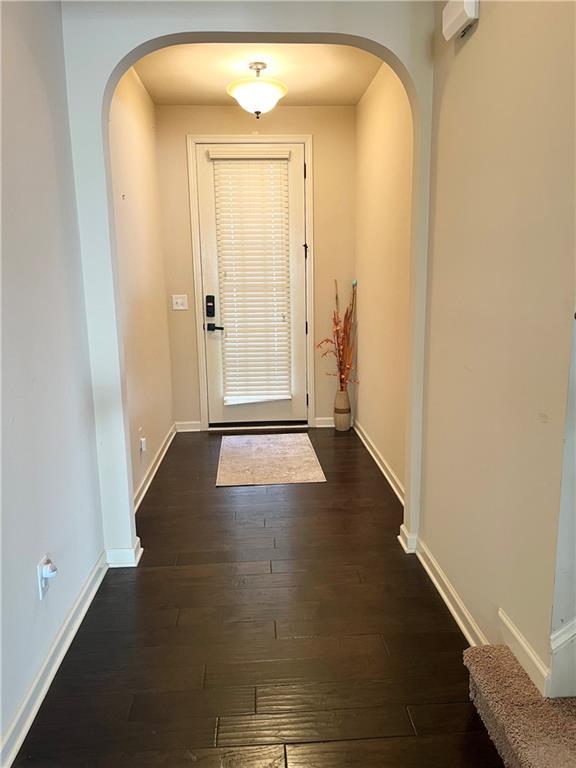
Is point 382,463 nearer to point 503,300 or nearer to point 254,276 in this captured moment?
point 254,276

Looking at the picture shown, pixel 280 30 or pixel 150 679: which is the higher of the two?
pixel 280 30

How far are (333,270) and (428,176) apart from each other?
87.4 inches

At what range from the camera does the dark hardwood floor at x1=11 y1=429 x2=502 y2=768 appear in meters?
1.49

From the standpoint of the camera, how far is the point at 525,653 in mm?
1475

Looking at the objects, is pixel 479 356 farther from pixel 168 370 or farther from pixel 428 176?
pixel 168 370

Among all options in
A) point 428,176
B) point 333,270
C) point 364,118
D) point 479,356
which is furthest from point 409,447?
point 364,118

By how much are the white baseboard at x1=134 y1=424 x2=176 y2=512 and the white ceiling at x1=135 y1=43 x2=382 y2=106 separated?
8.01 feet

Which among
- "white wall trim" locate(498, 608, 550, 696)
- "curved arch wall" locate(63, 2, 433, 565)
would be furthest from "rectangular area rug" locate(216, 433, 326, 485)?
"white wall trim" locate(498, 608, 550, 696)

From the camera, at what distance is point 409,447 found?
246cm

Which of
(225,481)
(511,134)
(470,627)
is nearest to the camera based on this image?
(511,134)

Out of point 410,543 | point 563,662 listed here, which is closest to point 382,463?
point 410,543

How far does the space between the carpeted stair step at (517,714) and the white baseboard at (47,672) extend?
1.29 metres

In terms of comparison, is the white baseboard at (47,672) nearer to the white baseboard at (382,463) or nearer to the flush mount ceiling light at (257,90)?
the white baseboard at (382,463)

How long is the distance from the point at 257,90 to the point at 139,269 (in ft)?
4.20
